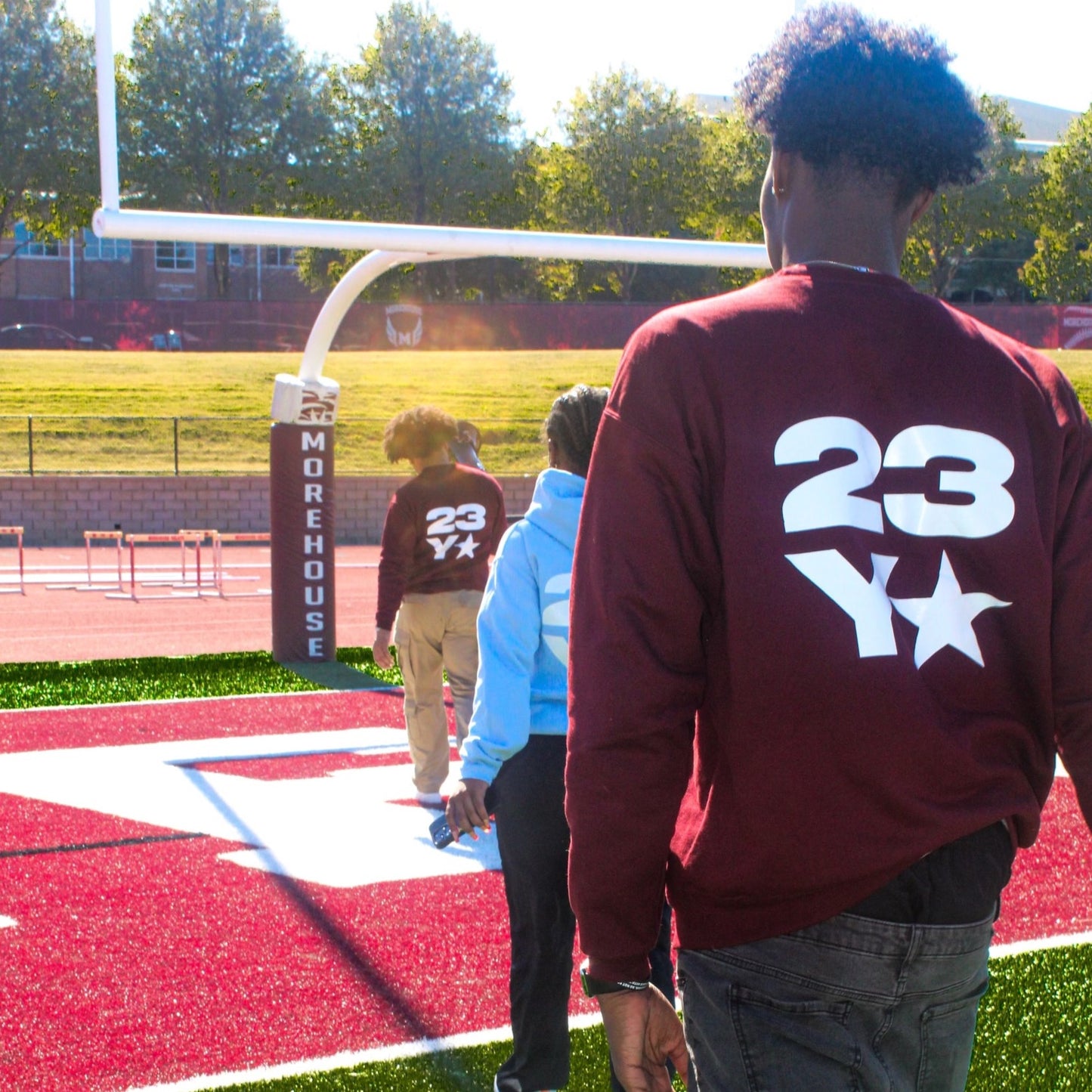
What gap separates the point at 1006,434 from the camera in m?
1.76

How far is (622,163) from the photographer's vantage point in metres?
21.6

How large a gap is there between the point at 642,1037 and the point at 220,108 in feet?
42.6

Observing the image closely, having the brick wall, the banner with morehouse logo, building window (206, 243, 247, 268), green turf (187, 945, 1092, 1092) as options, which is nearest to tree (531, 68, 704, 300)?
the brick wall

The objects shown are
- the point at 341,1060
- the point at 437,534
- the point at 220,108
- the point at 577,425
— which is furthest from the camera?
the point at 220,108

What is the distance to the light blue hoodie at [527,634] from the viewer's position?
3.32 metres

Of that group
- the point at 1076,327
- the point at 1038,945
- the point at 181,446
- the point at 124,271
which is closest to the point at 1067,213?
the point at 1076,327

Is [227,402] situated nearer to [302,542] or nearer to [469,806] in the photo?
[302,542]

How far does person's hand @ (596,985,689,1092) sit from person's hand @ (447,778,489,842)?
1517mm

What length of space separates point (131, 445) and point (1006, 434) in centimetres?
2775

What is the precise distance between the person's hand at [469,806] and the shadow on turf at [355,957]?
35.7 inches

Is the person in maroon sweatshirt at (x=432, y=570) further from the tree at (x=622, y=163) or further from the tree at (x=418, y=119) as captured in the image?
the tree at (x=622, y=163)

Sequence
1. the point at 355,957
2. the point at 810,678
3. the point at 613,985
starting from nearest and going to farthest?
the point at 810,678
the point at 613,985
the point at 355,957

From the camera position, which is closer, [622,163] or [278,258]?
[622,163]

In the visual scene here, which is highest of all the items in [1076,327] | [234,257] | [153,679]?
[234,257]
